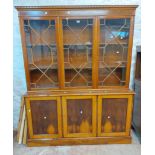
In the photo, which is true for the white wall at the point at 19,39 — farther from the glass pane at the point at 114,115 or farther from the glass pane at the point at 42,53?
the glass pane at the point at 114,115

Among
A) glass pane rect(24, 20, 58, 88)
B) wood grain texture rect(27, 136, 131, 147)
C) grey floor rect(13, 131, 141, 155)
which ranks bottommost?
grey floor rect(13, 131, 141, 155)

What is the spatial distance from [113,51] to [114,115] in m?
0.89

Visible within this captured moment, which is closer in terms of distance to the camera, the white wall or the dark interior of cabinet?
the dark interior of cabinet

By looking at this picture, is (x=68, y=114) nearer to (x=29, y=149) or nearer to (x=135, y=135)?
(x=29, y=149)

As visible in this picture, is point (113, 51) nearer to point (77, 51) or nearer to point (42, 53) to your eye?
point (77, 51)

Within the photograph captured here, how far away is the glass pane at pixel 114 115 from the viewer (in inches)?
84.0

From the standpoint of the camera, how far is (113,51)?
2.12 meters

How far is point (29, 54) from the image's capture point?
6.73ft

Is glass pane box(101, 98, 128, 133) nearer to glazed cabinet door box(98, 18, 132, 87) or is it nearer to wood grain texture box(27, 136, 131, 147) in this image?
wood grain texture box(27, 136, 131, 147)

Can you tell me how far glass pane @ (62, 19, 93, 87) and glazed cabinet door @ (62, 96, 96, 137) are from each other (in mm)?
220

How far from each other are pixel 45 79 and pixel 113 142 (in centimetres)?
134

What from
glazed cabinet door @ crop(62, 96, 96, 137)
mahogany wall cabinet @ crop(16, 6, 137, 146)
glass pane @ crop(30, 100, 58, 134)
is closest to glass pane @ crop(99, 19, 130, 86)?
mahogany wall cabinet @ crop(16, 6, 137, 146)

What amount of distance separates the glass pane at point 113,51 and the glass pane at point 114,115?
25cm

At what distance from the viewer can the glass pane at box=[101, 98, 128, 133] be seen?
2.13m
